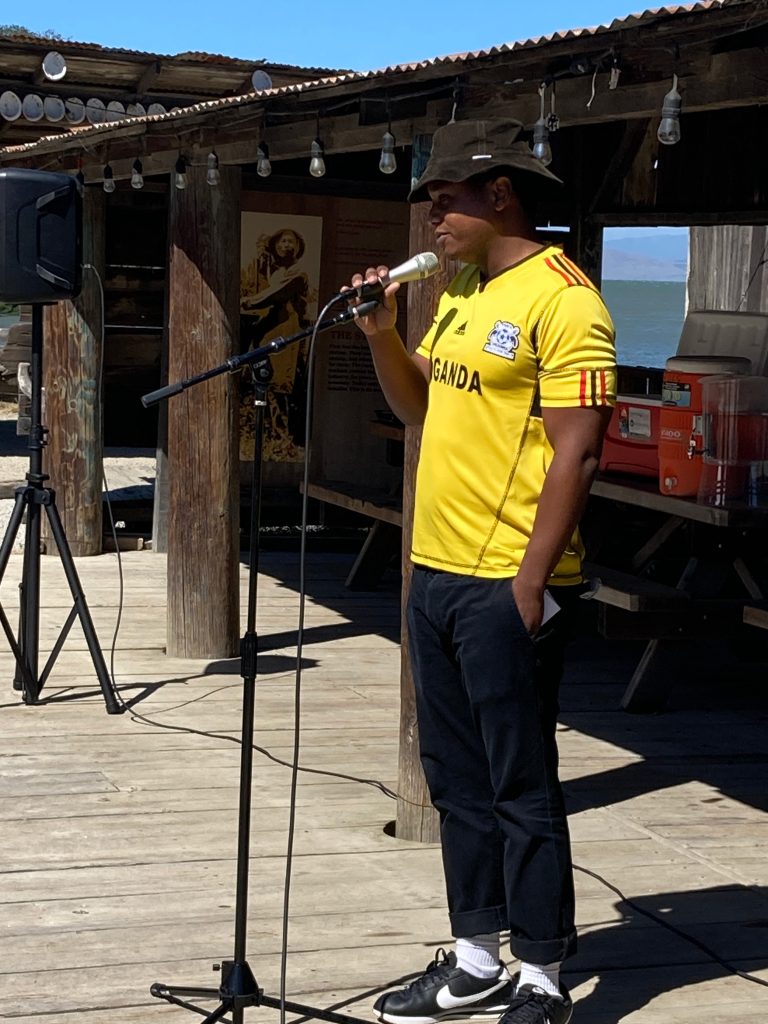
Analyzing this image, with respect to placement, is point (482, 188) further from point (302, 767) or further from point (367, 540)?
point (367, 540)

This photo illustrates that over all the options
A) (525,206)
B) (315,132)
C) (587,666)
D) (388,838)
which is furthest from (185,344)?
(525,206)

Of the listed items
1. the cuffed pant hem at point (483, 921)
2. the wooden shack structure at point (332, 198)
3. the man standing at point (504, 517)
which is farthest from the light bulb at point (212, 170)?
the cuffed pant hem at point (483, 921)

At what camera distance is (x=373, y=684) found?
8.01 metres

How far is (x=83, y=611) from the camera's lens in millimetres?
7176

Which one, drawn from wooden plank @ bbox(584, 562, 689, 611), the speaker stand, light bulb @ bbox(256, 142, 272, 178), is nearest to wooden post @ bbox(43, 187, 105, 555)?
the speaker stand

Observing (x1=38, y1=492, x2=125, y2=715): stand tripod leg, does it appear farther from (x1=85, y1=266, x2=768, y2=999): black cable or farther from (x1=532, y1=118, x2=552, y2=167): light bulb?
(x1=532, y1=118, x2=552, y2=167): light bulb

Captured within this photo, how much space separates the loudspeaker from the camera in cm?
686

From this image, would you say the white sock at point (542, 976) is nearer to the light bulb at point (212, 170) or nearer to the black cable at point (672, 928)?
the black cable at point (672, 928)

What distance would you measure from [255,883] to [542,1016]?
1.49 metres

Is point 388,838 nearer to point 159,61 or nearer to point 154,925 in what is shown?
point 154,925

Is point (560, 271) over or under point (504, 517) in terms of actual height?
over

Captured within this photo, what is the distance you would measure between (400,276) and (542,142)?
1.32 metres

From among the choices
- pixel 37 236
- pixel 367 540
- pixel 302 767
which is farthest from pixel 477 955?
pixel 367 540

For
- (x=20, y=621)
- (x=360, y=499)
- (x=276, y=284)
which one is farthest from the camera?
(x=276, y=284)
